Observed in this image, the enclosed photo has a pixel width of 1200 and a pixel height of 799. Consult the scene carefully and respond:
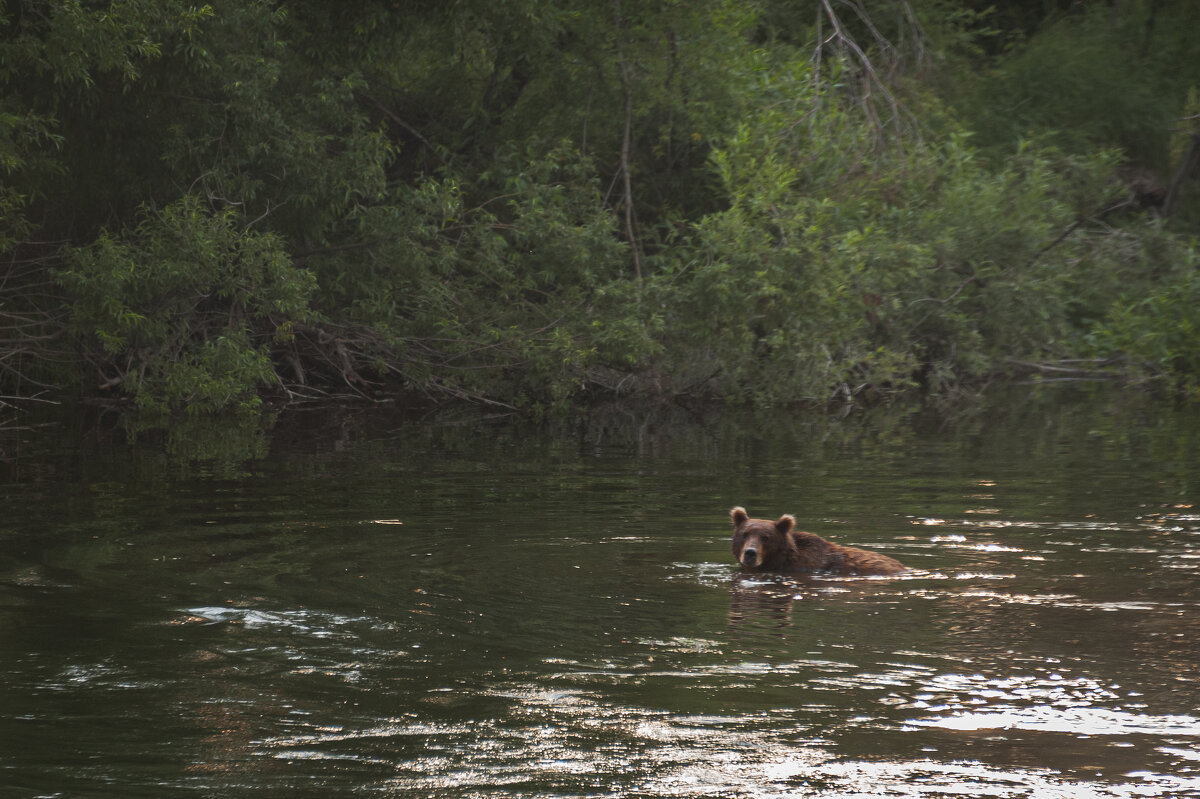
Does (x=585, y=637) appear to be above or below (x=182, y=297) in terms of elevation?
below

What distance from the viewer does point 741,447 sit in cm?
2012

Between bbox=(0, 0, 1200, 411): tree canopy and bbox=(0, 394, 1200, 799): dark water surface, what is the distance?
274 inches

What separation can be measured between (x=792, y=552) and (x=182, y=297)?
1506 centimetres

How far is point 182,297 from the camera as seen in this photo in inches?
928

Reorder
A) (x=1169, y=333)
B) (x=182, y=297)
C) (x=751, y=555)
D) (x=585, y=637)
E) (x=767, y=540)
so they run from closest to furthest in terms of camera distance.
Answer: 1. (x=585, y=637)
2. (x=751, y=555)
3. (x=767, y=540)
4. (x=182, y=297)
5. (x=1169, y=333)

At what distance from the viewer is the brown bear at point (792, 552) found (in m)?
10.7

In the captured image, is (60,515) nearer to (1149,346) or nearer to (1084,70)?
(1149,346)

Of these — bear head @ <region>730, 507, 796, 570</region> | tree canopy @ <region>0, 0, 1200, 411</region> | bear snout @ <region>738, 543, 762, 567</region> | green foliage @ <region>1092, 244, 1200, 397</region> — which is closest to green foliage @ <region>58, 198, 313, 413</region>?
tree canopy @ <region>0, 0, 1200, 411</region>

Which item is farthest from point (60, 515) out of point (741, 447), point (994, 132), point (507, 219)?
point (994, 132)

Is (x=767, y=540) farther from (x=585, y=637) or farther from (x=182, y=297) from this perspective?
(x=182, y=297)

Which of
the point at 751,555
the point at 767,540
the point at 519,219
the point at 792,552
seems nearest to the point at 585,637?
the point at 751,555

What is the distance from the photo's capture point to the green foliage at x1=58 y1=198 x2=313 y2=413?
72.6 ft

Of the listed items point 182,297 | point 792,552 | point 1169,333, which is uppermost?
point 182,297

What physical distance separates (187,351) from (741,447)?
31.2ft
